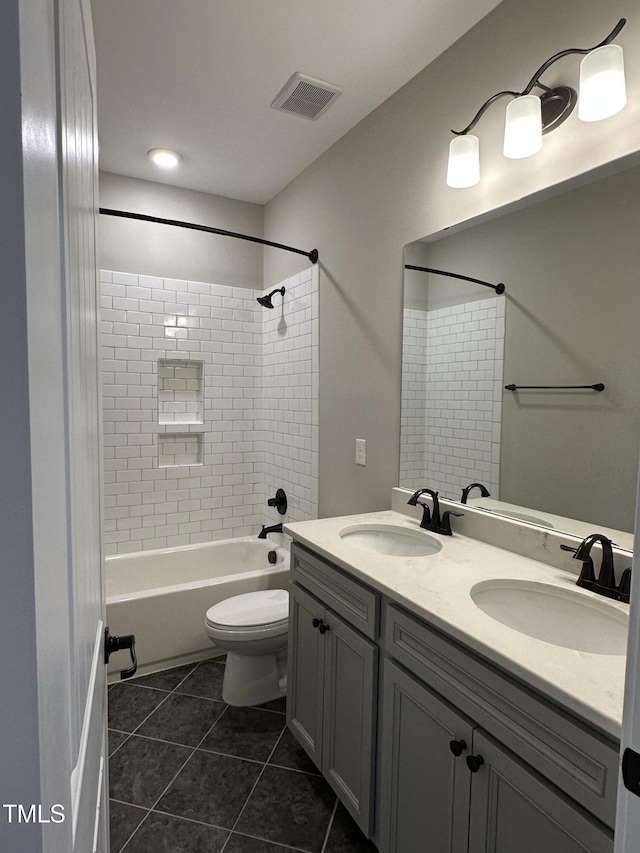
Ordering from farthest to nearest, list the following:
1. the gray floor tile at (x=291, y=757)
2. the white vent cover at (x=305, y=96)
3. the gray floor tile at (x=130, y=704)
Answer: the gray floor tile at (x=130, y=704), the white vent cover at (x=305, y=96), the gray floor tile at (x=291, y=757)

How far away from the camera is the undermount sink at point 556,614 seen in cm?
114

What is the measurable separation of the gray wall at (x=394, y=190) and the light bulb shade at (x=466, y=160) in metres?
0.06

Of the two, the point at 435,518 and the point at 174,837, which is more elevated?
the point at 435,518

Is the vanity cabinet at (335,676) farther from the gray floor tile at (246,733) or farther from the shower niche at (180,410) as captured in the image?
the shower niche at (180,410)

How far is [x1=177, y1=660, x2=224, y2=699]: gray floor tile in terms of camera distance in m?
2.38

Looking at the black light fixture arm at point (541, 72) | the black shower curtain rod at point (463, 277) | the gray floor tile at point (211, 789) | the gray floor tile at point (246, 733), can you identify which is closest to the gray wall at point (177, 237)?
the black shower curtain rod at point (463, 277)

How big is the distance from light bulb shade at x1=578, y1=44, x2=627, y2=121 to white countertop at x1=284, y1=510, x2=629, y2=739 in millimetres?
1264

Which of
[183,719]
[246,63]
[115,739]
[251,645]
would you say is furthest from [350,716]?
[246,63]

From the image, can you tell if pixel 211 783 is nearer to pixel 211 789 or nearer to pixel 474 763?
pixel 211 789

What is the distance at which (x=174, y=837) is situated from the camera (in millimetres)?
1560

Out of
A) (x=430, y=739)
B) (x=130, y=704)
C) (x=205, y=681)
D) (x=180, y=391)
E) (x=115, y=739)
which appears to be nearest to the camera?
(x=430, y=739)

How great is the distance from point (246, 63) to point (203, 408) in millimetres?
2004

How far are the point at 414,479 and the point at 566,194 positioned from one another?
119cm

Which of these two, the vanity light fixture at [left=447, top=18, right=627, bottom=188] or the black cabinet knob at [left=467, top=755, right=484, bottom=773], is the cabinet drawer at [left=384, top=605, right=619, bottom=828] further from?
the vanity light fixture at [left=447, top=18, right=627, bottom=188]
